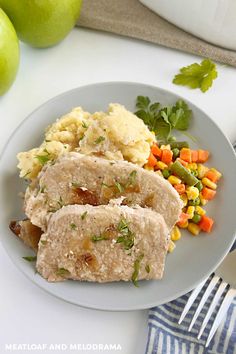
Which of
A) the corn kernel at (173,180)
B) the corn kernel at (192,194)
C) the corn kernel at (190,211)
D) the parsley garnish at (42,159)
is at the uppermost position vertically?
the corn kernel at (173,180)

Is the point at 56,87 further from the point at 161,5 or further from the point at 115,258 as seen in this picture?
the point at 115,258

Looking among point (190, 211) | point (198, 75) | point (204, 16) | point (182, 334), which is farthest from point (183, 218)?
point (204, 16)

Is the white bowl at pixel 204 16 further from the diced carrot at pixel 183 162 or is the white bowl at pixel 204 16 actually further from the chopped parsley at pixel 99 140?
the chopped parsley at pixel 99 140

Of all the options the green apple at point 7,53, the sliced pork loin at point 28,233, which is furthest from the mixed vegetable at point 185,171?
the green apple at point 7,53

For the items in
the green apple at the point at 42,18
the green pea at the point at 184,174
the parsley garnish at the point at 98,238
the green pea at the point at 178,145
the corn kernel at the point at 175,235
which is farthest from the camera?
the green apple at the point at 42,18

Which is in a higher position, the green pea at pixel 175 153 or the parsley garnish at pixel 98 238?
the green pea at pixel 175 153
